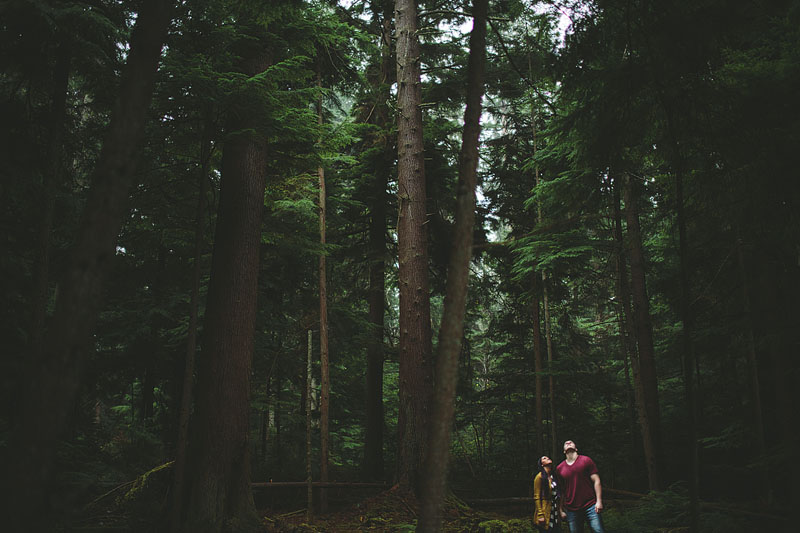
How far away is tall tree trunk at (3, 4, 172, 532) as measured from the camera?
7.26 ft

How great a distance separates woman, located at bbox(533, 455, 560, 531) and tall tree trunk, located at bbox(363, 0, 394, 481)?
652 centimetres

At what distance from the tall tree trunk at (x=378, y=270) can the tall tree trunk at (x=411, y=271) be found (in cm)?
327

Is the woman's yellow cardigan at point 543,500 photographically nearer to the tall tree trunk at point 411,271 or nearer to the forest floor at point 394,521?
the forest floor at point 394,521

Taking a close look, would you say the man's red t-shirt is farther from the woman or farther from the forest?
the forest

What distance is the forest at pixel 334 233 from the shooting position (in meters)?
3.25

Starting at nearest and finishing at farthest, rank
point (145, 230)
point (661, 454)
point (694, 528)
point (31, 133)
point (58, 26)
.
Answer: point (694, 528) → point (58, 26) → point (31, 133) → point (145, 230) → point (661, 454)

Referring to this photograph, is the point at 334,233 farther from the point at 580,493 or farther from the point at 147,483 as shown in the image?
the point at 580,493

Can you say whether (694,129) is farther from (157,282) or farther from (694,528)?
(157,282)

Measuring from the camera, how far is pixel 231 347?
6570mm

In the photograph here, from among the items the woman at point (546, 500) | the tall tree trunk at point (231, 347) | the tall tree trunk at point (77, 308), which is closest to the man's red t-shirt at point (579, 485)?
the woman at point (546, 500)

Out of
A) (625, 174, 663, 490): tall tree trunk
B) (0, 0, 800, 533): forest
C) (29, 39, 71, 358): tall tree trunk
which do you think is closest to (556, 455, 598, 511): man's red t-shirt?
(0, 0, 800, 533): forest

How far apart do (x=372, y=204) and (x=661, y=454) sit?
34.1 feet

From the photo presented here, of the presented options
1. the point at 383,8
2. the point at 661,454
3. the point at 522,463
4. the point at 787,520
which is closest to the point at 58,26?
the point at 383,8

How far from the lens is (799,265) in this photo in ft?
22.3
